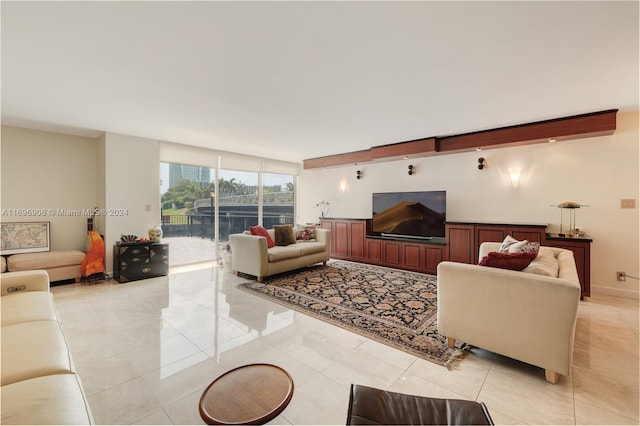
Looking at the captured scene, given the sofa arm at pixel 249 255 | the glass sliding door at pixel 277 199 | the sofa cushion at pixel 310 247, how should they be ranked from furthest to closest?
the glass sliding door at pixel 277 199, the sofa cushion at pixel 310 247, the sofa arm at pixel 249 255

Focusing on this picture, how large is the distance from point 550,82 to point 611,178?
2.21 m

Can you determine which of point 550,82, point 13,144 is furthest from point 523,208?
point 13,144

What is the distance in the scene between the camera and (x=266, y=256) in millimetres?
4363

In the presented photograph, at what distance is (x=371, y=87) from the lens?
2791 millimetres

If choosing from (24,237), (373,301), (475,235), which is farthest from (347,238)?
(24,237)

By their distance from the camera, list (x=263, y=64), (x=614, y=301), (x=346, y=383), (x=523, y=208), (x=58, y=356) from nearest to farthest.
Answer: (x=58, y=356) → (x=346, y=383) → (x=263, y=64) → (x=614, y=301) → (x=523, y=208)

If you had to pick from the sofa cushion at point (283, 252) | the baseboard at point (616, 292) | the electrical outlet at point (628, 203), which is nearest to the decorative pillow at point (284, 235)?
the sofa cushion at point (283, 252)

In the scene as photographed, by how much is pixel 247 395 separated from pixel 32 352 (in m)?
1.11

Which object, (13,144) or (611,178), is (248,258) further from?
(611,178)

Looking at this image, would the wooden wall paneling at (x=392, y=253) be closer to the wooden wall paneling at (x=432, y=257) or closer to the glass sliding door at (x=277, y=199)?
the wooden wall paneling at (x=432, y=257)

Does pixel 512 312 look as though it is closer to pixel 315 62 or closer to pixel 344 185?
pixel 315 62

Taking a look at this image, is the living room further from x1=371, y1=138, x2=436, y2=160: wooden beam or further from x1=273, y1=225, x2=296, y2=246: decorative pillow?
x1=273, y1=225, x2=296, y2=246: decorative pillow

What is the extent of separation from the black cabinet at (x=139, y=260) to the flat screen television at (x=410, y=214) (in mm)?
4077

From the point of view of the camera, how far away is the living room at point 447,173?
11.8 feet
